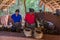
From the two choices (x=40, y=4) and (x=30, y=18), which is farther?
(x=40, y=4)

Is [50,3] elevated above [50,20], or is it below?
above

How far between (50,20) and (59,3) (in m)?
1.20

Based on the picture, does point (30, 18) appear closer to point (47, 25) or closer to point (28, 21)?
point (28, 21)

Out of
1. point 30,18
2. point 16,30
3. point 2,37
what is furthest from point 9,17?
point 2,37

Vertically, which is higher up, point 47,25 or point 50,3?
point 50,3

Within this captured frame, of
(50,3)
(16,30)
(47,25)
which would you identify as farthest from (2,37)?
(50,3)

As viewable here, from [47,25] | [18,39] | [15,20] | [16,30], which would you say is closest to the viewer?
[18,39]

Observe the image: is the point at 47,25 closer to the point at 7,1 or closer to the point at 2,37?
the point at 2,37

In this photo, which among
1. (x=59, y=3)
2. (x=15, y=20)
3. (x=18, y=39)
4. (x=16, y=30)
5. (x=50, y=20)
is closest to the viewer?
(x=18, y=39)

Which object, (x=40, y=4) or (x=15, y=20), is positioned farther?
(x=40, y=4)

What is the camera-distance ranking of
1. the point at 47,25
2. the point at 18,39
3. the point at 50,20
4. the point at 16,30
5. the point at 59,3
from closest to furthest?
the point at 18,39 → the point at 16,30 → the point at 47,25 → the point at 50,20 → the point at 59,3

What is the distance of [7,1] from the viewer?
24.4 ft

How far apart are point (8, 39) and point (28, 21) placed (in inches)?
81.8

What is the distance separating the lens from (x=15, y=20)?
632 centimetres
